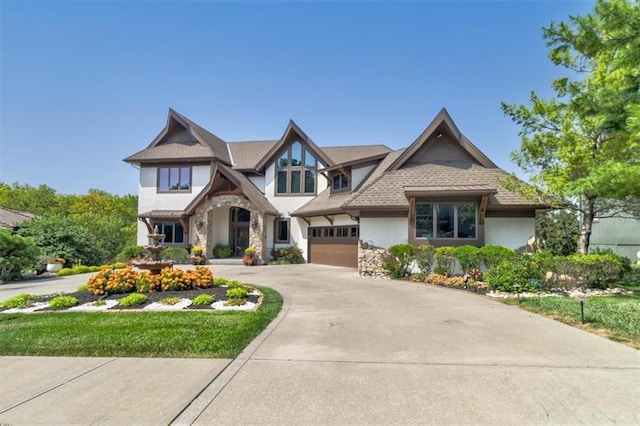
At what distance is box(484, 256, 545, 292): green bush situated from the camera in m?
10.8

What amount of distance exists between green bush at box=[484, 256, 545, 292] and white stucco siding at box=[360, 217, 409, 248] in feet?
15.7

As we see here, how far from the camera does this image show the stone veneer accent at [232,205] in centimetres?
2164

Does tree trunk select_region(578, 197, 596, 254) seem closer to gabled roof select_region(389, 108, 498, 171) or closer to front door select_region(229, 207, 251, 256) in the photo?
gabled roof select_region(389, 108, 498, 171)

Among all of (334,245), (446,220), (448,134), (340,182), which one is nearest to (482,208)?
(446,220)

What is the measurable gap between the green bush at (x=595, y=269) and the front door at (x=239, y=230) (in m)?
19.0

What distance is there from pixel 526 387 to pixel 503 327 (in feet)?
9.91

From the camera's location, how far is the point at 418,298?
10.0 meters

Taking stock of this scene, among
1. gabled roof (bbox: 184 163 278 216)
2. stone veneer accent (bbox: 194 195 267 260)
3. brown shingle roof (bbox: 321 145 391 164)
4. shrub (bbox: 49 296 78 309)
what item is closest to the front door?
stone veneer accent (bbox: 194 195 267 260)

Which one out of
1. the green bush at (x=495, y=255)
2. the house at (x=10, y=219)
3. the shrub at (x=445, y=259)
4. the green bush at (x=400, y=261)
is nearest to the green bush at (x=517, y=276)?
the green bush at (x=495, y=255)

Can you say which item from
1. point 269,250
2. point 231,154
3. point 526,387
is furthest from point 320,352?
point 231,154

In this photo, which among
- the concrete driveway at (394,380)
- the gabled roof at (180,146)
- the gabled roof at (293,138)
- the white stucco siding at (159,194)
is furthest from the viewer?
the white stucco siding at (159,194)

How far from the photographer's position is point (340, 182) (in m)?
21.0

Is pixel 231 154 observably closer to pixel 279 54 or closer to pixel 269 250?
pixel 269 250

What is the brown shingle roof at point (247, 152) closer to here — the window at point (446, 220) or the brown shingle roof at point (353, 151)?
the brown shingle roof at point (353, 151)
